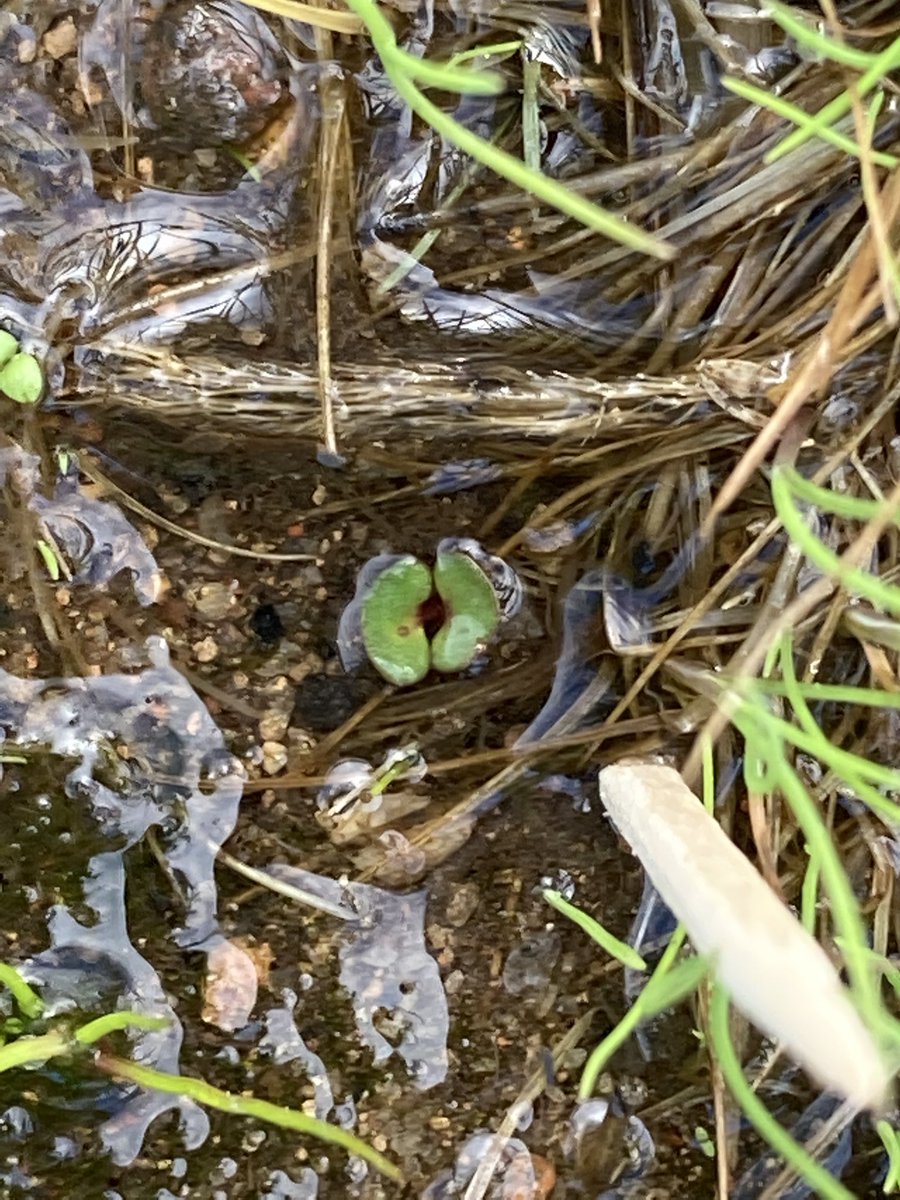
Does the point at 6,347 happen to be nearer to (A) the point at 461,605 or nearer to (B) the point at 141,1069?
(A) the point at 461,605

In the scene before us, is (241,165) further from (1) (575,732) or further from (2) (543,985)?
(2) (543,985)

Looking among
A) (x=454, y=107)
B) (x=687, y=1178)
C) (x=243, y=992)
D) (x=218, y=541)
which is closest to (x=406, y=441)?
(x=218, y=541)

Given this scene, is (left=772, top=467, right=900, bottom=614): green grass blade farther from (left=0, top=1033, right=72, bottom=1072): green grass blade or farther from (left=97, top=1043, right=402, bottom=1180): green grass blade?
(left=0, top=1033, right=72, bottom=1072): green grass blade

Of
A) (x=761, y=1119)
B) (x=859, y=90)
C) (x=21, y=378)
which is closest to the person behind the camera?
(x=761, y=1119)

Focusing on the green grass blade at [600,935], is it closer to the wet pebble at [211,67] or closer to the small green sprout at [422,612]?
the small green sprout at [422,612]

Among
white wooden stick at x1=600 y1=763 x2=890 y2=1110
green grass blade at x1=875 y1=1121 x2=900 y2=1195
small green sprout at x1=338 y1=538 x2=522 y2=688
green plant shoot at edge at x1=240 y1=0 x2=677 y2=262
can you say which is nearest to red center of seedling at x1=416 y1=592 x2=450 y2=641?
A: small green sprout at x1=338 y1=538 x2=522 y2=688

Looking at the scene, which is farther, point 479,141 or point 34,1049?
point 34,1049

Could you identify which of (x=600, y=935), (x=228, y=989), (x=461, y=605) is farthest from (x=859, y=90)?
(x=228, y=989)
